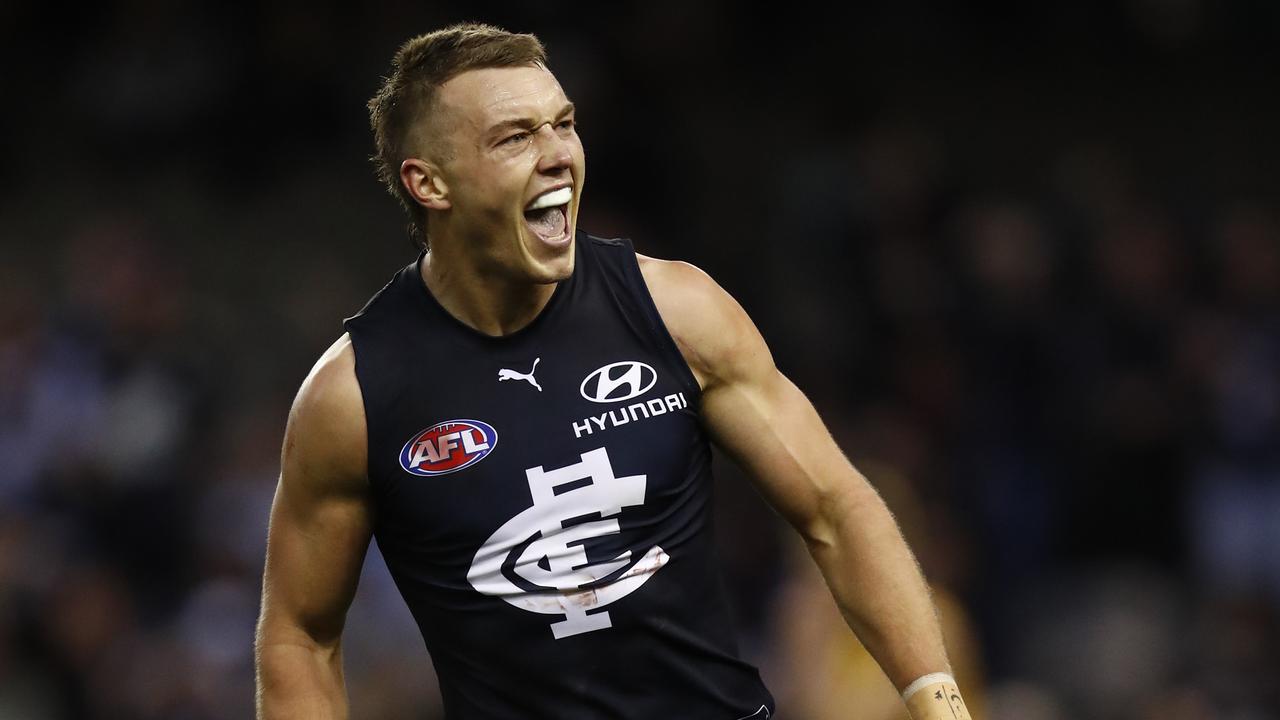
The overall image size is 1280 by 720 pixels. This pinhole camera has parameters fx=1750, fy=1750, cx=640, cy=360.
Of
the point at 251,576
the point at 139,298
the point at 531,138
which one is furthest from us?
the point at 139,298

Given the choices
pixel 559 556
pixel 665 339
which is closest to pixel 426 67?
pixel 665 339

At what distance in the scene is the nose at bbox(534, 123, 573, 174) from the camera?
3.80 metres

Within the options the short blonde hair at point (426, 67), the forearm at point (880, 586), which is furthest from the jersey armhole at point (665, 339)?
the short blonde hair at point (426, 67)

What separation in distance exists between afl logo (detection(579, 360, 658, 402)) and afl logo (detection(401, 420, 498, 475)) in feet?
0.78

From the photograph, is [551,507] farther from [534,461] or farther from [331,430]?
[331,430]

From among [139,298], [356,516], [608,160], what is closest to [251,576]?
[139,298]

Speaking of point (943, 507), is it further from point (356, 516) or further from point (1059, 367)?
point (356, 516)

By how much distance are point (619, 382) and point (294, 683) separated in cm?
101

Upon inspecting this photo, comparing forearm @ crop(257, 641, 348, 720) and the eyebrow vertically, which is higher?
the eyebrow

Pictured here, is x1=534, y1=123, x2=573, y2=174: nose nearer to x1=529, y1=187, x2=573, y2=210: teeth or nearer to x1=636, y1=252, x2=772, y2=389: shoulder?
x1=529, y1=187, x2=573, y2=210: teeth

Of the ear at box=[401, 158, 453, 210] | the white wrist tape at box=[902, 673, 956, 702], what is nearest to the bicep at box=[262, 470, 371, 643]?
the ear at box=[401, 158, 453, 210]

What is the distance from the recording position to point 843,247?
1033 centimetres

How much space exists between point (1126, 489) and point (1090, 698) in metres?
1.12

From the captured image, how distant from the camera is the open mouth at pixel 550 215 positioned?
12.5 feet
